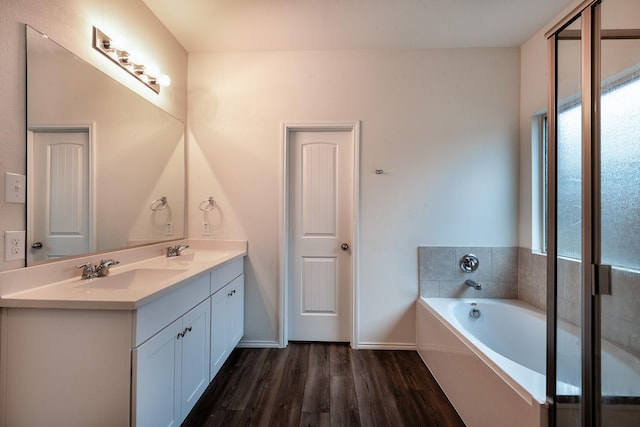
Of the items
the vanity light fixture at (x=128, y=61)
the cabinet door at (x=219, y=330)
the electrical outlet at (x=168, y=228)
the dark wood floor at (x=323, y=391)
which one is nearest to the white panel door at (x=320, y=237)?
the dark wood floor at (x=323, y=391)

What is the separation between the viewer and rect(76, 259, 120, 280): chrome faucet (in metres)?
1.28

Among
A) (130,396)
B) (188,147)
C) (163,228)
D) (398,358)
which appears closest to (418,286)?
(398,358)

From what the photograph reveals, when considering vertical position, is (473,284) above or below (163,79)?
below

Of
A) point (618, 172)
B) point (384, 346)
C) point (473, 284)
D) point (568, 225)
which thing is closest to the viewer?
point (618, 172)

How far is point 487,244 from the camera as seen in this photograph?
217 cm

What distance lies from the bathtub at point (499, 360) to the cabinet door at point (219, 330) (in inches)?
59.7

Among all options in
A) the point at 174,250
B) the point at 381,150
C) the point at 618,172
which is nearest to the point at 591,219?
the point at 618,172

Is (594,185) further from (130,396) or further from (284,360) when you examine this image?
(284,360)

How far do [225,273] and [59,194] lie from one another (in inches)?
39.1

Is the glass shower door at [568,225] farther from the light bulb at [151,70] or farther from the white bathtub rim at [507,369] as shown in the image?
the light bulb at [151,70]

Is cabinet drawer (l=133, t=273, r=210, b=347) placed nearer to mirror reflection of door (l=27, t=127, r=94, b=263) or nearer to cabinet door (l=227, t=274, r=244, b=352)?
cabinet door (l=227, t=274, r=244, b=352)

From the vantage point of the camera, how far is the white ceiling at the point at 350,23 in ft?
5.69

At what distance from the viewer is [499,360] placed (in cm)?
123

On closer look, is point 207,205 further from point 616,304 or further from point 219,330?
point 616,304
